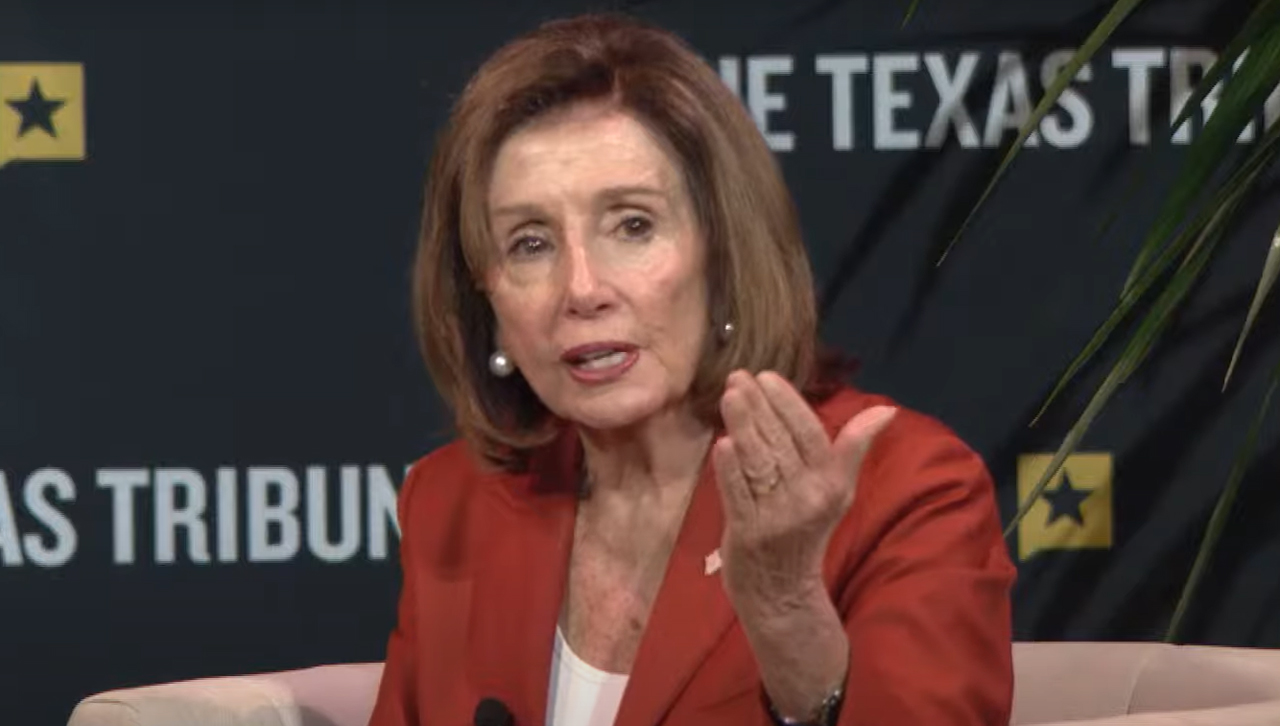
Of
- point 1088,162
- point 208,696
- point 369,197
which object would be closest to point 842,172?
point 1088,162

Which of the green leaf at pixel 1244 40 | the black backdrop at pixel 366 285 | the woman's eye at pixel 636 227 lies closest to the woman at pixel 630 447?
the woman's eye at pixel 636 227

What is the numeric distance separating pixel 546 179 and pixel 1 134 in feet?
3.65

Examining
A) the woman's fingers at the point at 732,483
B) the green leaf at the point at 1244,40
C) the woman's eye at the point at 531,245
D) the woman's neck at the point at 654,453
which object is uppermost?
the green leaf at the point at 1244,40

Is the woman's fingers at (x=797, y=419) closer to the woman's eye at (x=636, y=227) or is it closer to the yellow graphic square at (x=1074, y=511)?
the woman's eye at (x=636, y=227)

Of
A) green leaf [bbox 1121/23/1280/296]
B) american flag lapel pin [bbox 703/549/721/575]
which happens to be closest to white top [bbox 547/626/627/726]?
american flag lapel pin [bbox 703/549/721/575]

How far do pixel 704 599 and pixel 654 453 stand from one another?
0.22 metres

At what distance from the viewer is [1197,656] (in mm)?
2572

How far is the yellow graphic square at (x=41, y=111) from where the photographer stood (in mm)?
2963

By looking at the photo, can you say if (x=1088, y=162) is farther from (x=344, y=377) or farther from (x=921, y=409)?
(x=344, y=377)

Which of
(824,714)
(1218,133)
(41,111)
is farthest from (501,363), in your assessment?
(41,111)

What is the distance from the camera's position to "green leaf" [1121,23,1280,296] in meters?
2.30

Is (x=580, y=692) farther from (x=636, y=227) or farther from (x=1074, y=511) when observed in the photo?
(x=1074, y=511)

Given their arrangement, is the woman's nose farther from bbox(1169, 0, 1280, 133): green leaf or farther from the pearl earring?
bbox(1169, 0, 1280, 133): green leaf

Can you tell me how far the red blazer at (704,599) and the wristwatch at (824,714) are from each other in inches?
0.5
